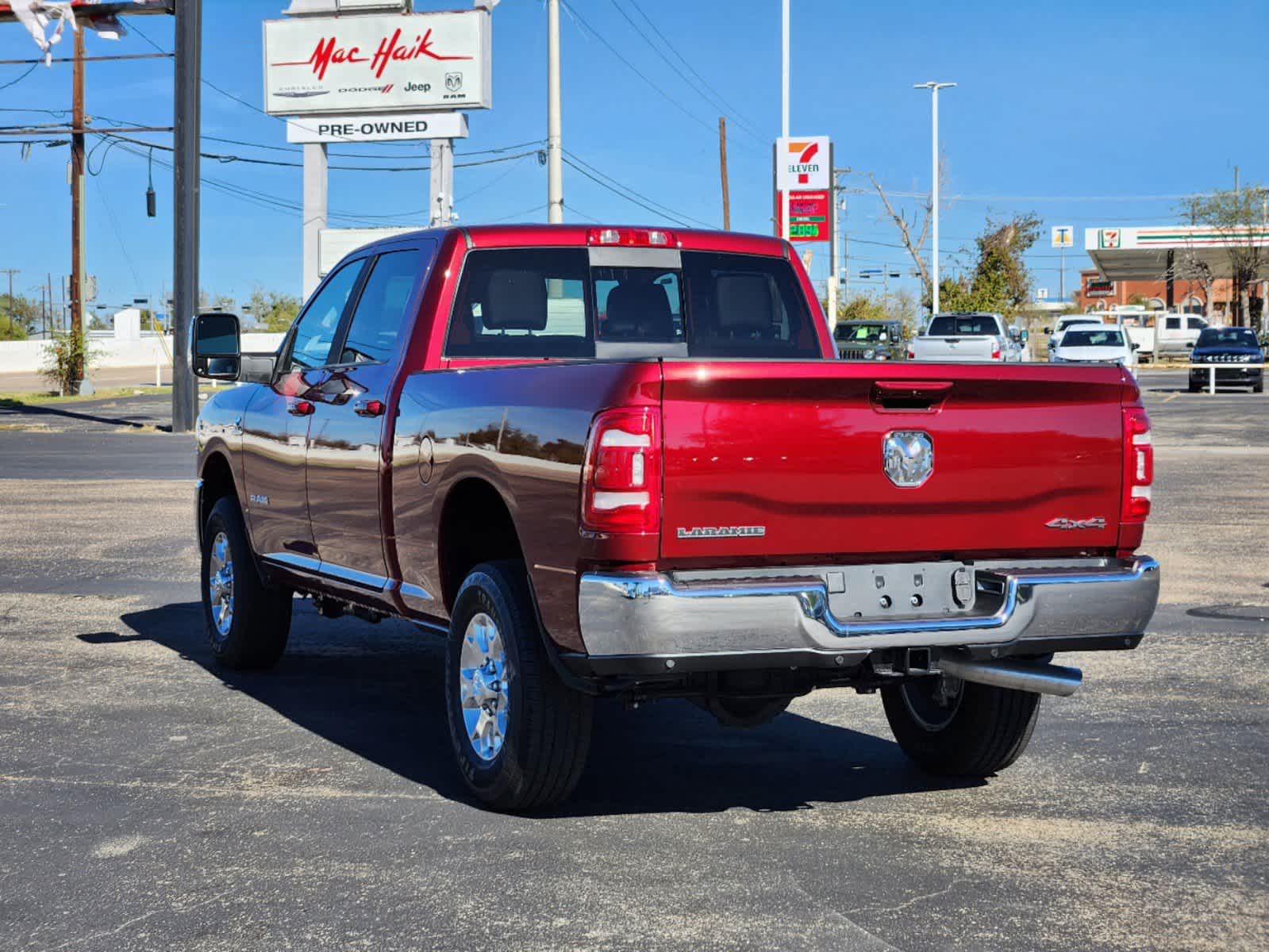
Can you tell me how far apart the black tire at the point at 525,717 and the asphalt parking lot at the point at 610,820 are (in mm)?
132

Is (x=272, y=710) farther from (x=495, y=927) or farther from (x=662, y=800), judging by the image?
(x=495, y=927)

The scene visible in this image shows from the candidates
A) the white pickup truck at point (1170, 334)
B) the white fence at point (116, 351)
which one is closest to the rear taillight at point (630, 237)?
the white fence at point (116, 351)

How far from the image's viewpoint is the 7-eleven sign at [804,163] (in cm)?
4550

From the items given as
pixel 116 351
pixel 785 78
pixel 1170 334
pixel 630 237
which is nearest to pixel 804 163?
pixel 785 78

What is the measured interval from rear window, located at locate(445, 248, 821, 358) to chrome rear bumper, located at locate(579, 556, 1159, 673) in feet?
6.83

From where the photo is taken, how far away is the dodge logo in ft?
17.6

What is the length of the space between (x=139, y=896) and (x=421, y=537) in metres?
1.89

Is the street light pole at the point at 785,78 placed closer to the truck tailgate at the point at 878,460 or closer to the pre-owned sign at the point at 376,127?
the pre-owned sign at the point at 376,127

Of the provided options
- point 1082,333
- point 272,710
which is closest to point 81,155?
point 1082,333

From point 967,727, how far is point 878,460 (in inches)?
60.9

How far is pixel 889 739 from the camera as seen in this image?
286 inches

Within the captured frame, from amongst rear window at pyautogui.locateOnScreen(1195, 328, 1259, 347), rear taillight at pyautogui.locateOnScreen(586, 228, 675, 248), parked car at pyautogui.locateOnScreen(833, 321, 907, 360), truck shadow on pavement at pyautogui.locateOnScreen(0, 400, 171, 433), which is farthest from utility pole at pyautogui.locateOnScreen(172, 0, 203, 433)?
rear window at pyautogui.locateOnScreen(1195, 328, 1259, 347)

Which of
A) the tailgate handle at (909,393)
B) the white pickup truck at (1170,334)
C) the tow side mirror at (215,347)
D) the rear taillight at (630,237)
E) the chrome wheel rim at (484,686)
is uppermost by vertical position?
the white pickup truck at (1170,334)

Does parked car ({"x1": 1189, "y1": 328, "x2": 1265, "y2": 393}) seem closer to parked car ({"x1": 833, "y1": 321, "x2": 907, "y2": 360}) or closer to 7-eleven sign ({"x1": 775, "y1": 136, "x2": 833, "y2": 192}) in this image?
parked car ({"x1": 833, "y1": 321, "x2": 907, "y2": 360})
